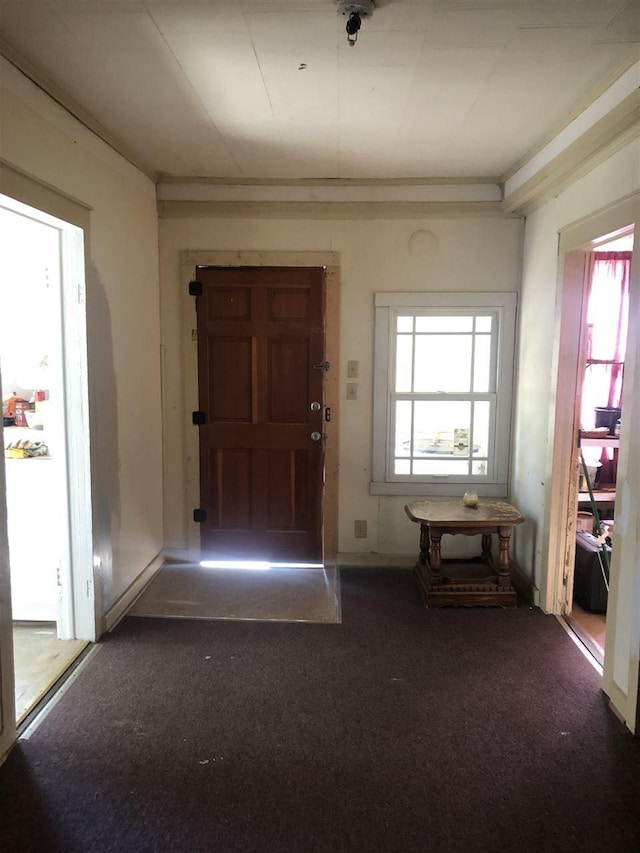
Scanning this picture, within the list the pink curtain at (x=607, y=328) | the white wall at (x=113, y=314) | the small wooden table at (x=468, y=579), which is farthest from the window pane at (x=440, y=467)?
the white wall at (x=113, y=314)

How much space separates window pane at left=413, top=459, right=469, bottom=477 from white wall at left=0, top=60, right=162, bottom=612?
179 centimetres

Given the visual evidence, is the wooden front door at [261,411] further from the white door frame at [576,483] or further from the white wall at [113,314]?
the white door frame at [576,483]

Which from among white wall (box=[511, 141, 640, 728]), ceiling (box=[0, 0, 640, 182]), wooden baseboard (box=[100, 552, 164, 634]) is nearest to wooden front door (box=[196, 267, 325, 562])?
wooden baseboard (box=[100, 552, 164, 634])

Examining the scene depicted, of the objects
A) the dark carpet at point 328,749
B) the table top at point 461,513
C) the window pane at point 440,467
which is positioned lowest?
the dark carpet at point 328,749

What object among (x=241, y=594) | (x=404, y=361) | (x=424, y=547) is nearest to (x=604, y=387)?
(x=404, y=361)

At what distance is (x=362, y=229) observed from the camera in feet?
11.9

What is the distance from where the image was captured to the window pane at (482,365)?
3.68m

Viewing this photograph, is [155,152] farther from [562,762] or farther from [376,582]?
[562,762]

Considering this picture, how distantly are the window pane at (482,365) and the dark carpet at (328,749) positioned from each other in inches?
62.8

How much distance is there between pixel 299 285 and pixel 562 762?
2.92 metres

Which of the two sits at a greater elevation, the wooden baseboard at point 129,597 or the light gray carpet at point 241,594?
the wooden baseboard at point 129,597

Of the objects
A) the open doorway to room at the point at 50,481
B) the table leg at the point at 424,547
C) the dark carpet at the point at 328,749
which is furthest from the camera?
the table leg at the point at 424,547

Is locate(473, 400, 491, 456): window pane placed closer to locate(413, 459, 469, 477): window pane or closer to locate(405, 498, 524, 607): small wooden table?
locate(413, 459, 469, 477): window pane

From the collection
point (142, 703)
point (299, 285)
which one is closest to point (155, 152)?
point (299, 285)
